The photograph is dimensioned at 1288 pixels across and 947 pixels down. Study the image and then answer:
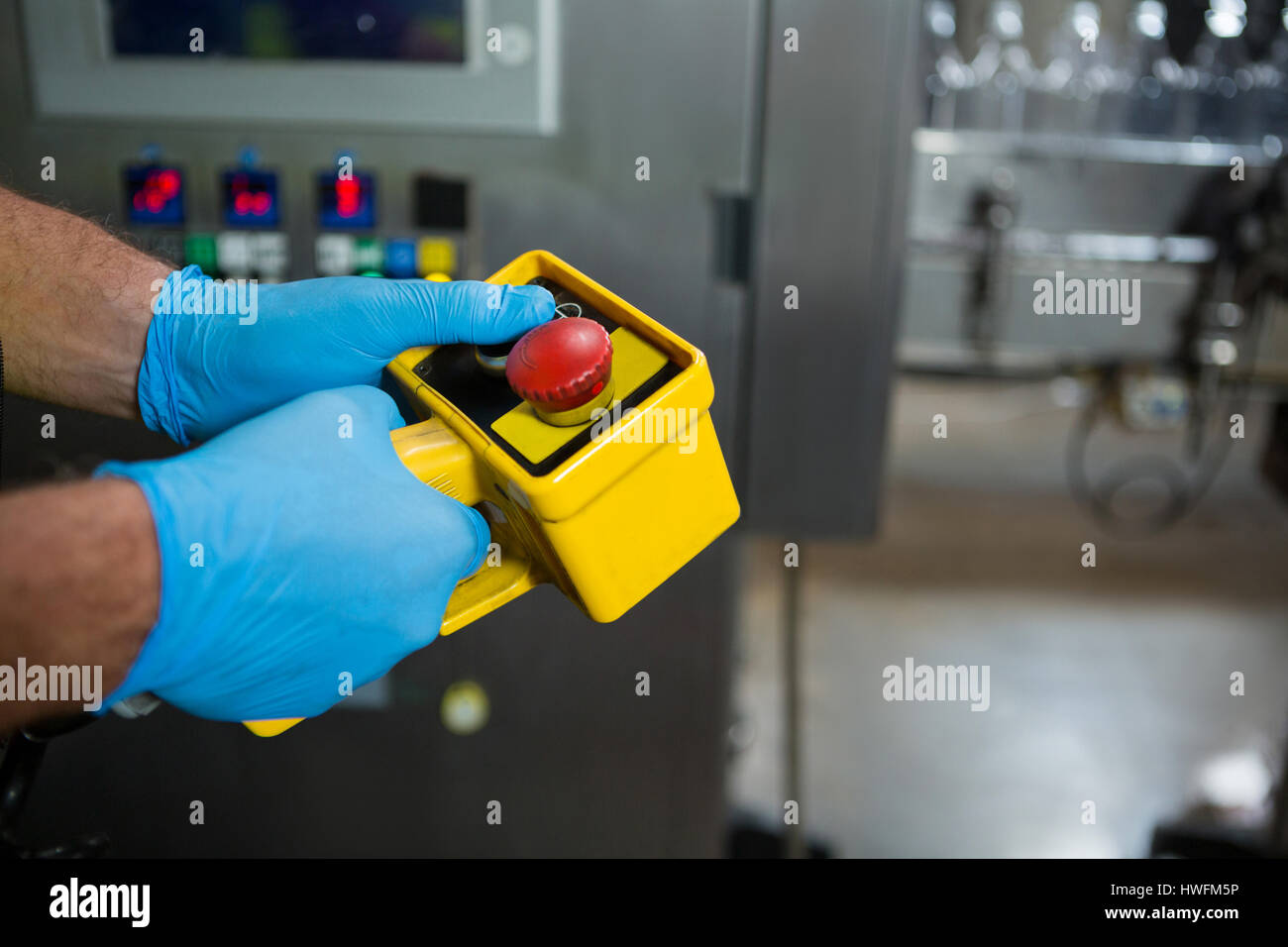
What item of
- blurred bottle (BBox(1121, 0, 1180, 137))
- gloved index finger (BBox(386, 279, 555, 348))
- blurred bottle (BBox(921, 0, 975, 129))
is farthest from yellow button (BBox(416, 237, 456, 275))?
blurred bottle (BBox(1121, 0, 1180, 137))

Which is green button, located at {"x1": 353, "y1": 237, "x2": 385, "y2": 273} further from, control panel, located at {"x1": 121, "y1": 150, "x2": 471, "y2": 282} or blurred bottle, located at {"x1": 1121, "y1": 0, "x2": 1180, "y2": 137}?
blurred bottle, located at {"x1": 1121, "y1": 0, "x2": 1180, "y2": 137}

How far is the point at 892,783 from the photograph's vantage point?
→ 164 cm

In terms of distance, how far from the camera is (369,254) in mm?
795

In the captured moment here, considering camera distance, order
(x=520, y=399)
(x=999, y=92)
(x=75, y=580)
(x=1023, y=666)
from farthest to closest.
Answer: (x=999, y=92)
(x=1023, y=666)
(x=520, y=399)
(x=75, y=580)

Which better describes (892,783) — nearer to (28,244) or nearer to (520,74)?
(520,74)

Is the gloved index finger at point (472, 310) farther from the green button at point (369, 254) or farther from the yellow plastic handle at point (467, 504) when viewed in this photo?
the green button at point (369, 254)

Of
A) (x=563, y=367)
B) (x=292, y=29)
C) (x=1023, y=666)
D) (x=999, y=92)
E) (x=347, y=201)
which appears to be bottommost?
(x=1023, y=666)

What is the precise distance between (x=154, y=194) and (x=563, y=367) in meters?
0.56

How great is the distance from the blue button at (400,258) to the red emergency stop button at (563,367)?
1.19 ft

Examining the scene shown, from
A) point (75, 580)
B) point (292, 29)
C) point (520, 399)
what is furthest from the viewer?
point (292, 29)

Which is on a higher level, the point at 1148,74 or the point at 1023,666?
the point at 1148,74

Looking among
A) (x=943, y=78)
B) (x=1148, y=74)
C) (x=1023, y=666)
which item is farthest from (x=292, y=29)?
(x=1148, y=74)

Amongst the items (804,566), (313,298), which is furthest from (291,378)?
(804,566)

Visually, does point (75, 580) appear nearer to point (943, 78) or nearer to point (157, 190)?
point (157, 190)
